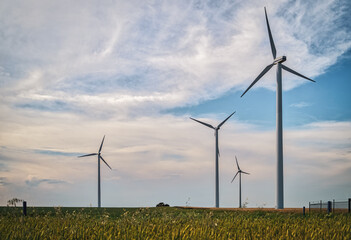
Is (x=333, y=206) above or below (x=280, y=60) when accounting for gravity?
below

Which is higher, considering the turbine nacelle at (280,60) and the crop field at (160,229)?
the turbine nacelle at (280,60)

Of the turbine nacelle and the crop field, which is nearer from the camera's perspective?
the crop field

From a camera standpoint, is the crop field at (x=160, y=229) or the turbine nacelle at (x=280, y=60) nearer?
the crop field at (x=160, y=229)

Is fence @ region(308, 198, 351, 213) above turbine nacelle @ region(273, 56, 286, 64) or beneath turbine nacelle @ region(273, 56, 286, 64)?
beneath

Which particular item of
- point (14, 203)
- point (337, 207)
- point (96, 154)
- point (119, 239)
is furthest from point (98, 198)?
point (119, 239)

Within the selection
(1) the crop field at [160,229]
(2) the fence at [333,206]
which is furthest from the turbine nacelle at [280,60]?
(1) the crop field at [160,229]

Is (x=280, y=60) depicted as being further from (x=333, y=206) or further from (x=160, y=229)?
(x=160, y=229)

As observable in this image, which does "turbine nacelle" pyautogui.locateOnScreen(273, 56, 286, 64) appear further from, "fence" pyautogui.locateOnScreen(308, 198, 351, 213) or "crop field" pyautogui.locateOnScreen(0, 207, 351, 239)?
"crop field" pyautogui.locateOnScreen(0, 207, 351, 239)

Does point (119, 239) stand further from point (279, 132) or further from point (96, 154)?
point (96, 154)

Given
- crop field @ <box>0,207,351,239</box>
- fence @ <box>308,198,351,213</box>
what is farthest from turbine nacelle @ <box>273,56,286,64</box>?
crop field @ <box>0,207,351,239</box>

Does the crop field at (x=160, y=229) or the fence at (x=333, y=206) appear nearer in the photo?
the crop field at (x=160, y=229)

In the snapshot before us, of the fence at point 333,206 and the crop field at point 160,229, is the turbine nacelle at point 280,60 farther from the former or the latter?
the crop field at point 160,229

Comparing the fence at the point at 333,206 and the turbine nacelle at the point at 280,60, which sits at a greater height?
the turbine nacelle at the point at 280,60

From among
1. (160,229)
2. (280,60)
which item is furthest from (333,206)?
(160,229)
